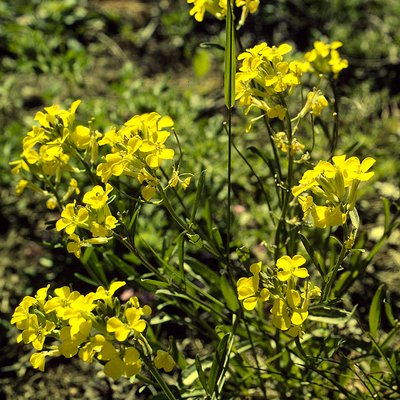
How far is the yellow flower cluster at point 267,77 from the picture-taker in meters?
1.37

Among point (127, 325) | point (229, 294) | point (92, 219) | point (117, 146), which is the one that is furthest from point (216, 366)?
point (117, 146)

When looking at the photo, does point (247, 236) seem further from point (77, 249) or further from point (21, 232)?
point (77, 249)

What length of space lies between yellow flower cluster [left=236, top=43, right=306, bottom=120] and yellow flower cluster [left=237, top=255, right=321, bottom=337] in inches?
14.1

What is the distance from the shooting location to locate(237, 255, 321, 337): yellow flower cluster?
127cm

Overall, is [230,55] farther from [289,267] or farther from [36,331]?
[36,331]

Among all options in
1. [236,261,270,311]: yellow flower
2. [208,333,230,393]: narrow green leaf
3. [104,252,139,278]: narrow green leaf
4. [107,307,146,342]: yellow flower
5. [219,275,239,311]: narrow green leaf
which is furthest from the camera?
[104,252,139,278]: narrow green leaf

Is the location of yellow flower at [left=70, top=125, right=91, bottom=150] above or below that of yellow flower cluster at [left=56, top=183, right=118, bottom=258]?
above

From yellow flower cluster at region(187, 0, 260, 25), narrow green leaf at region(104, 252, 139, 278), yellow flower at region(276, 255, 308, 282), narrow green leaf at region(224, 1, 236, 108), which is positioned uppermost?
yellow flower cluster at region(187, 0, 260, 25)

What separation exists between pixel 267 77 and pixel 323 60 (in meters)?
0.49

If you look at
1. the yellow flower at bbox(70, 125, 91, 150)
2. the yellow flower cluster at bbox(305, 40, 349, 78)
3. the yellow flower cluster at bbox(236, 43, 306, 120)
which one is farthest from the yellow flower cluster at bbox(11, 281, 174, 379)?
the yellow flower cluster at bbox(305, 40, 349, 78)

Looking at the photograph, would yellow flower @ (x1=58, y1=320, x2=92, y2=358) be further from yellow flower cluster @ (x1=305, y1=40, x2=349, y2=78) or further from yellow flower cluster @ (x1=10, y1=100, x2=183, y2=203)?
yellow flower cluster @ (x1=305, y1=40, x2=349, y2=78)

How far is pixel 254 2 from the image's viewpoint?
1.56m

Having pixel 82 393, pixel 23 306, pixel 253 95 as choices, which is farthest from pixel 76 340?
pixel 82 393

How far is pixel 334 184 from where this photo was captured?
1.29m
